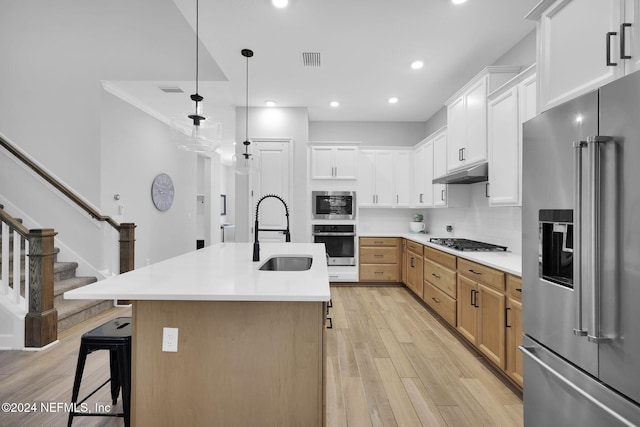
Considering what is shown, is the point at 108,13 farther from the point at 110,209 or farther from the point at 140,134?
the point at 110,209

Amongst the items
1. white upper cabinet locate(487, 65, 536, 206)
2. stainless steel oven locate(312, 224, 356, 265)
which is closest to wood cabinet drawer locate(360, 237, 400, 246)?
stainless steel oven locate(312, 224, 356, 265)

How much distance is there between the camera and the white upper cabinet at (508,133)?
7.72 feet

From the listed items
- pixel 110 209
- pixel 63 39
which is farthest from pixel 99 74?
pixel 110 209

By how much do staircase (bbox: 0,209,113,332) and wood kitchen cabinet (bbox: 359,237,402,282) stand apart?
11.7 ft

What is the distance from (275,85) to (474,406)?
3860mm

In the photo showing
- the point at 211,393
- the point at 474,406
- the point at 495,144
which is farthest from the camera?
the point at 495,144

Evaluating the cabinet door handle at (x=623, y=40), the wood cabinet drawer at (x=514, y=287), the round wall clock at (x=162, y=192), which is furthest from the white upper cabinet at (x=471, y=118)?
the round wall clock at (x=162, y=192)

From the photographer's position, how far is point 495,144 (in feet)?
8.95

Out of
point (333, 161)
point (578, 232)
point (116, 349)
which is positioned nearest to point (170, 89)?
point (333, 161)

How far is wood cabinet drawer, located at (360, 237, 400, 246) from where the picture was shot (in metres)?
5.00

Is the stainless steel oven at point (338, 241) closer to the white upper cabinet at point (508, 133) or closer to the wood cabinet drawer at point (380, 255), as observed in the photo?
the wood cabinet drawer at point (380, 255)

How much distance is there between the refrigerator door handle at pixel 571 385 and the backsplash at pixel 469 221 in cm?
161

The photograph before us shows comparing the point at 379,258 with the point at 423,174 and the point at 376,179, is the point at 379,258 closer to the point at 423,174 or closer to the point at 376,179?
the point at 376,179

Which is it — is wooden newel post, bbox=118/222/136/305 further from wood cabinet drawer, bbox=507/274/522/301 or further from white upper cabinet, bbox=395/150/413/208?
wood cabinet drawer, bbox=507/274/522/301
